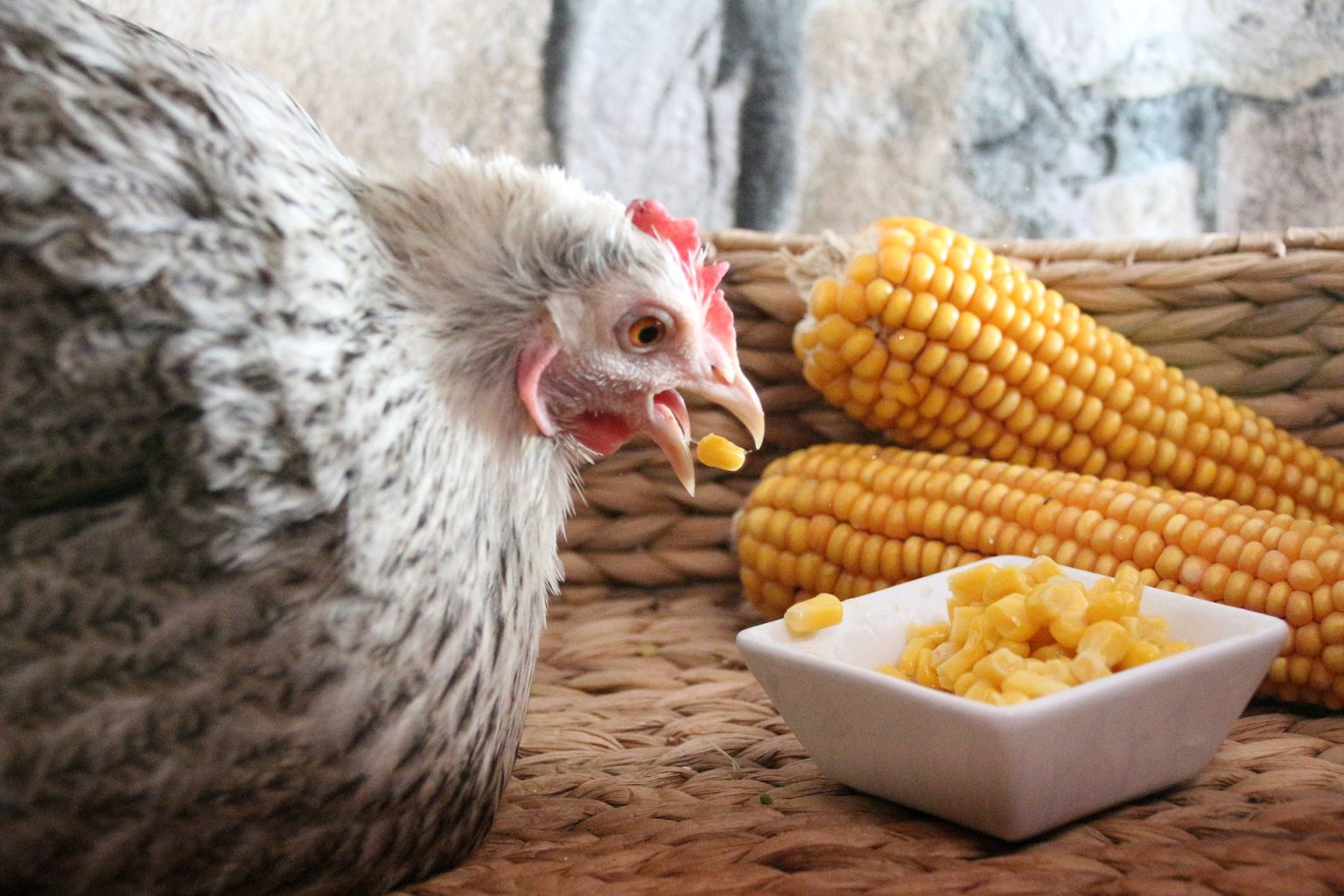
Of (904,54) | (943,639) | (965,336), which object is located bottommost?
(943,639)

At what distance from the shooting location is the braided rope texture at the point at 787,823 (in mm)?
764

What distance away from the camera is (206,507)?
0.73m

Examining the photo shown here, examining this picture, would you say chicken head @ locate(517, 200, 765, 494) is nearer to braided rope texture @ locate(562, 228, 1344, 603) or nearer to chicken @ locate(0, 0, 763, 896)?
chicken @ locate(0, 0, 763, 896)

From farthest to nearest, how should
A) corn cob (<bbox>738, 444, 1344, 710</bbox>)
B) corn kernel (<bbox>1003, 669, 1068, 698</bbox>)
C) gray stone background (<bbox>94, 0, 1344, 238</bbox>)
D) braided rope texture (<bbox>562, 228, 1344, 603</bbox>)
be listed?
gray stone background (<bbox>94, 0, 1344, 238</bbox>) → braided rope texture (<bbox>562, 228, 1344, 603</bbox>) → corn cob (<bbox>738, 444, 1344, 710</bbox>) → corn kernel (<bbox>1003, 669, 1068, 698</bbox>)

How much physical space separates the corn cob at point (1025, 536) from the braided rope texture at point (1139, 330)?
0.12 metres

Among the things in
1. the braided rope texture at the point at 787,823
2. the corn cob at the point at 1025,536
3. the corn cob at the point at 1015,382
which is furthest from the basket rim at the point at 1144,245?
the braided rope texture at the point at 787,823

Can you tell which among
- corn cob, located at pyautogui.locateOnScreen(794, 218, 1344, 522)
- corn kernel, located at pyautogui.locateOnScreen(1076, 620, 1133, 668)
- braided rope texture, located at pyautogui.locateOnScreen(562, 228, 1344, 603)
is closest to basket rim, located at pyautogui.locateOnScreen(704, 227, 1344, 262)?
braided rope texture, located at pyautogui.locateOnScreen(562, 228, 1344, 603)

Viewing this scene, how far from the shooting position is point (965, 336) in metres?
1.26

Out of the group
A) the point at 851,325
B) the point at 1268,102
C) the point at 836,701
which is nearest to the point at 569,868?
the point at 836,701

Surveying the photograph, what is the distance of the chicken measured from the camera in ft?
2.38

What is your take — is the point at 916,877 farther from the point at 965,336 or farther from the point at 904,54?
the point at 904,54

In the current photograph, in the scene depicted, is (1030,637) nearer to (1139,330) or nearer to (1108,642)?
(1108,642)

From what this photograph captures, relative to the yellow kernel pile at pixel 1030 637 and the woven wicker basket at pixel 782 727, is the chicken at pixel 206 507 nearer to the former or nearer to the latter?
the woven wicker basket at pixel 782 727

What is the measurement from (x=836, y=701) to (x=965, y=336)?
0.48 meters
